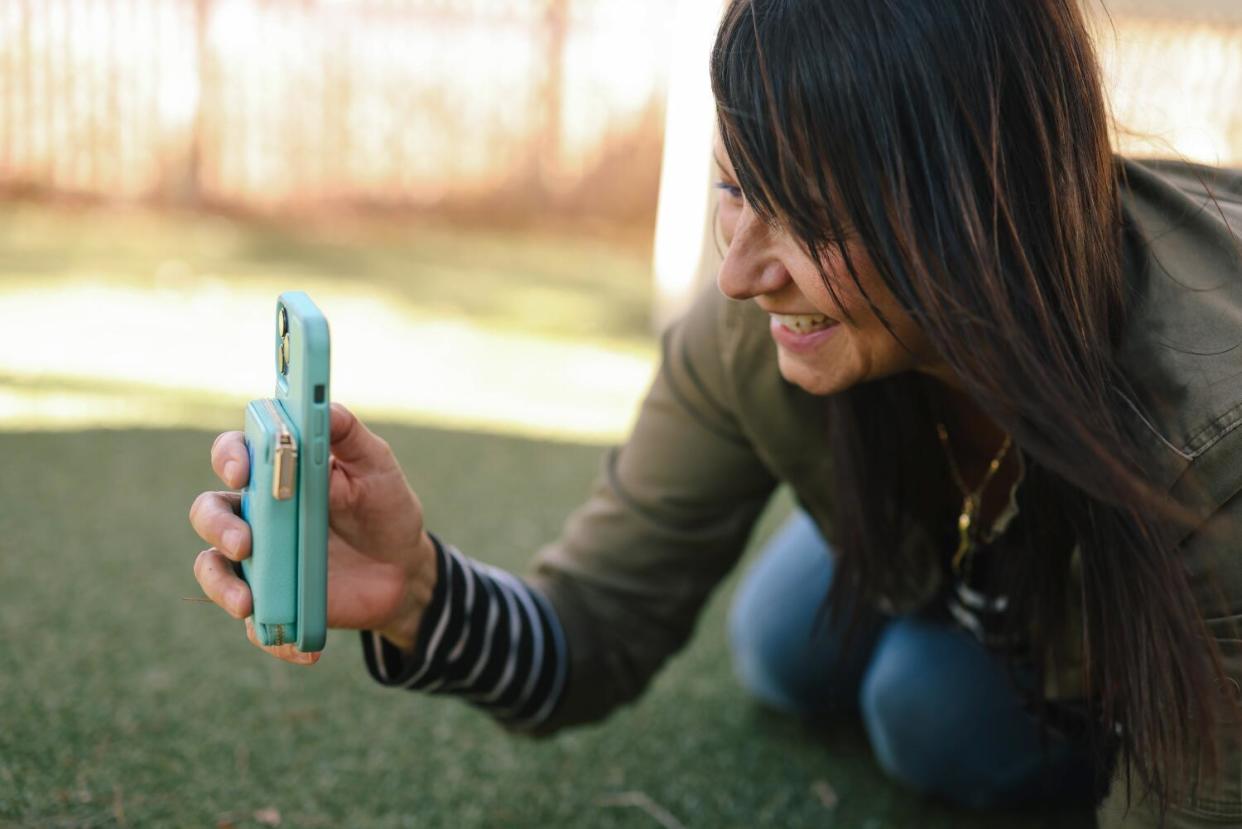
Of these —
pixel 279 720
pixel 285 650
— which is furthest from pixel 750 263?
pixel 279 720

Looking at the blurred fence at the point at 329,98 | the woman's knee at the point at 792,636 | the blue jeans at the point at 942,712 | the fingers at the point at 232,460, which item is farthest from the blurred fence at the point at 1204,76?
the fingers at the point at 232,460

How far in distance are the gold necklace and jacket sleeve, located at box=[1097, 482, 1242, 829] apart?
23 centimetres

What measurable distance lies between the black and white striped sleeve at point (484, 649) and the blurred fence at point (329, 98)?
4.20 meters

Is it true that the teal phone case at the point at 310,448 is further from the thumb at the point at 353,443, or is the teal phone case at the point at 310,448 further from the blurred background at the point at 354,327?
the blurred background at the point at 354,327

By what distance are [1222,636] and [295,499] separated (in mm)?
638

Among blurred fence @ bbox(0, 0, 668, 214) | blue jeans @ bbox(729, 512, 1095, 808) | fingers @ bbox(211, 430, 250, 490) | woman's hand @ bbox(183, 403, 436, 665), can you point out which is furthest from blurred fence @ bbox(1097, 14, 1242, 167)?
fingers @ bbox(211, 430, 250, 490)

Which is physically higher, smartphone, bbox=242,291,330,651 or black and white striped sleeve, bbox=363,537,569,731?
smartphone, bbox=242,291,330,651

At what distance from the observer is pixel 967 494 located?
1.18 metres

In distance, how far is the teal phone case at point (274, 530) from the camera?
780 mm

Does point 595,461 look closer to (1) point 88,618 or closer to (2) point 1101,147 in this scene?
(1) point 88,618

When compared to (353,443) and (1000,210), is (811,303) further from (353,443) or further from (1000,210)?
(353,443)

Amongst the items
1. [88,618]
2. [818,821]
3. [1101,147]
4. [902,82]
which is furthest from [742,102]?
[88,618]

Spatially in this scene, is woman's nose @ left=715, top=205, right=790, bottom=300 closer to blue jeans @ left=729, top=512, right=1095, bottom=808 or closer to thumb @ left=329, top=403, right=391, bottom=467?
thumb @ left=329, top=403, right=391, bottom=467

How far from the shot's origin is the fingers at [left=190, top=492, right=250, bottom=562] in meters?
0.82
